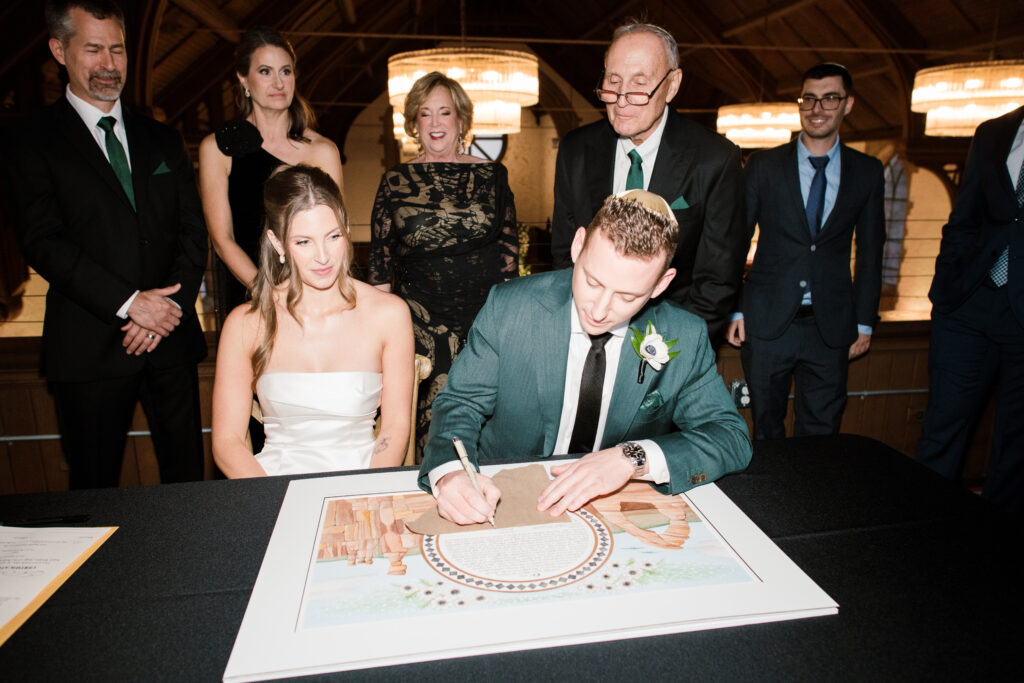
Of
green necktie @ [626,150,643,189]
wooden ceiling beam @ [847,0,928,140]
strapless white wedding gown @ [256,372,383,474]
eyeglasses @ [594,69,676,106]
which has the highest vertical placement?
wooden ceiling beam @ [847,0,928,140]

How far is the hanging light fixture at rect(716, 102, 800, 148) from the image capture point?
731 centimetres

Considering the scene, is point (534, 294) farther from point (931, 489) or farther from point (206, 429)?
point (206, 429)

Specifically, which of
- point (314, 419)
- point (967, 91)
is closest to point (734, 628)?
point (314, 419)

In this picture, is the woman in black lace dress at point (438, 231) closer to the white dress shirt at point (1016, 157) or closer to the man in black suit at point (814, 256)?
the man in black suit at point (814, 256)

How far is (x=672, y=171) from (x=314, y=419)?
1.37 meters

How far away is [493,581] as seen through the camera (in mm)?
979

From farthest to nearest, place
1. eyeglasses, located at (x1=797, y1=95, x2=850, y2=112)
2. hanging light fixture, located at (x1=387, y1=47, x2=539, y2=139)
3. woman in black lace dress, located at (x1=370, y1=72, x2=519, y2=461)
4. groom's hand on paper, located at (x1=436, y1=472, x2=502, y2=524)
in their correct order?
hanging light fixture, located at (x1=387, y1=47, x2=539, y2=139), eyeglasses, located at (x1=797, y1=95, x2=850, y2=112), woman in black lace dress, located at (x1=370, y1=72, x2=519, y2=461), groom's hand on paper, located at (x1=436, y1=472, x2=502, y2=524)

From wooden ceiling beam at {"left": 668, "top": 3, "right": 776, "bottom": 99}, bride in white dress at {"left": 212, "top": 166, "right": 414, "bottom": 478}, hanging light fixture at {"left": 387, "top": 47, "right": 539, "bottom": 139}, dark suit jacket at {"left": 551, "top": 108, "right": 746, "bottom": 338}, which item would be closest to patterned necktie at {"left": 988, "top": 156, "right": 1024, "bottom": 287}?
dark suit jacket at {"left": 551, "top": 108, "right": 746, "bottom": 338}

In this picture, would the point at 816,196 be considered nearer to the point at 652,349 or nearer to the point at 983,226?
the point at 983,226

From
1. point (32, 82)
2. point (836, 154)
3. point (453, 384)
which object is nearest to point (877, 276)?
point (836, 154)

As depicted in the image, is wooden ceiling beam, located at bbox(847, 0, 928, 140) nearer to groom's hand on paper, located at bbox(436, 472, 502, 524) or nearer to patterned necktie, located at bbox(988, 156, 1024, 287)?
patterned necktie, located at bbox(988, 156, 1024, 287)

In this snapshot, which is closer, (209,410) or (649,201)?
(649,201)

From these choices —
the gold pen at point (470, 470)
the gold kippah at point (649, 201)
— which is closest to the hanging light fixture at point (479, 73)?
the gold kippah at point (649, 201)

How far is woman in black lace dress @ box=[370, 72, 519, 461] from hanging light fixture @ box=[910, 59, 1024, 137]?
5024 millimetres
